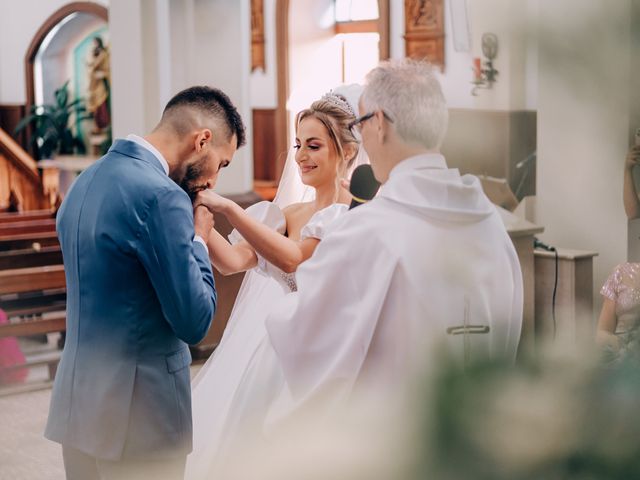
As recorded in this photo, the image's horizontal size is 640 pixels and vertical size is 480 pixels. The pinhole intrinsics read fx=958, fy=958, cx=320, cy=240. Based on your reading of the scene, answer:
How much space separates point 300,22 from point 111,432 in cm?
1158

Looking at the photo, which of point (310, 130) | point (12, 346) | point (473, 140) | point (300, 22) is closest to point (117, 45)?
point (12, 346)

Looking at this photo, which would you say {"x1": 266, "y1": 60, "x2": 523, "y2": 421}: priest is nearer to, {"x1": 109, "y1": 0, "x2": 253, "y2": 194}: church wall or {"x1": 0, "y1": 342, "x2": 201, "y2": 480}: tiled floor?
{"x1": 0, "y1": 342, "x2": 201, "y2": 480}: tiled floor

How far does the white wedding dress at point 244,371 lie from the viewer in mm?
2982

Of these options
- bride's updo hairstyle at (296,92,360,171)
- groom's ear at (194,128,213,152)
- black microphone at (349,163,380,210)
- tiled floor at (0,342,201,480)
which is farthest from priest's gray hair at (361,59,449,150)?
tiled floor at (0,342,201,480)

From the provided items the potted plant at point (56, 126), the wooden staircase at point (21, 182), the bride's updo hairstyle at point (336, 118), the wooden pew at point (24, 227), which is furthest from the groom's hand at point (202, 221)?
the potted plant at point (56, 126)

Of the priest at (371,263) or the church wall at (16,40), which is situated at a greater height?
the church wall at (16,40)

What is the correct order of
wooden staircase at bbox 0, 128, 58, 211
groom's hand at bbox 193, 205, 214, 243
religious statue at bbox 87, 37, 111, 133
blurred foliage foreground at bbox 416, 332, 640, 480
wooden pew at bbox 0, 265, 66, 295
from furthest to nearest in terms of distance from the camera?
1. religious statue at bbox 87, 37, 111, 133
2. wooden staircase at bbox 0, 128, 58, 211
3. wooden pew at bbox 0, 265, 66, 295
4. groom's hand at bbox 193, 205, 214, 243
5. blurred foliage foreground at bbox 416, 332, 640, 480

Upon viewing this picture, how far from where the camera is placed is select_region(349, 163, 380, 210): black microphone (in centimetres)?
286

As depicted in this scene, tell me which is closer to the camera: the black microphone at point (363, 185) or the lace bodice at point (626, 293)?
the lace bodice at point (626, 293)

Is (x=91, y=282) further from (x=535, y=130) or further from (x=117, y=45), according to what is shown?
(x=117, y=45)

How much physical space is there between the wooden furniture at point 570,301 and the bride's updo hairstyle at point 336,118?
2.77 metres

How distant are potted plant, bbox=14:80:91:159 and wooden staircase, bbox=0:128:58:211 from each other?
135 inches

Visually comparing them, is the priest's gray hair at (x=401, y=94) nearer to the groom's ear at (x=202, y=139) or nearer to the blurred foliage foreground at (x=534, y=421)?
the groom's ear at (x=202, y=139)

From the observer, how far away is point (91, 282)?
2211 mm
